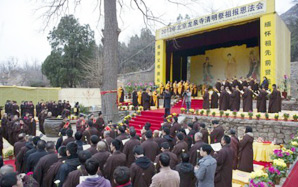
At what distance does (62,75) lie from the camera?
87.6 feet

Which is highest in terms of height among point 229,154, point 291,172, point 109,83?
point 109,83

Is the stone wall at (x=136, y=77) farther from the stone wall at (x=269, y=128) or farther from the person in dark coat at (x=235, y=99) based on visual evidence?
the stone wall at (x=269, y=128)

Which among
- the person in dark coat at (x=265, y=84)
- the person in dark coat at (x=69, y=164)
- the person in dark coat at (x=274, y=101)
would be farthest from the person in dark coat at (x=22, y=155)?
the person in dark coat at (x=265, y=84)

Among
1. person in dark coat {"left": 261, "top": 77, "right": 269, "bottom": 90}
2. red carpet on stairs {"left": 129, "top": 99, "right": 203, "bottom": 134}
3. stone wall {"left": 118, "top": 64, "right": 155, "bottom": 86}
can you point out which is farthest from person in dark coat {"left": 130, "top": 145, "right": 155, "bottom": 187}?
stone wall {"left": 118, "top": 64, "right": 155, "bottom": 86}

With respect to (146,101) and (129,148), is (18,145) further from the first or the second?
(146,101)

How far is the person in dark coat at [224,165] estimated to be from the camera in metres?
4.77

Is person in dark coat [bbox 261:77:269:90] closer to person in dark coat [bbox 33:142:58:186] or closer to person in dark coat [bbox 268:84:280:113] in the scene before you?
person in dark coat [bbox 268:84:280:113]

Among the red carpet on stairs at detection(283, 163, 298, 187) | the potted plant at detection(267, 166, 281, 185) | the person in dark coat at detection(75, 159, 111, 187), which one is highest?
the person in dark coat at detection(75, 159, 111, 187)

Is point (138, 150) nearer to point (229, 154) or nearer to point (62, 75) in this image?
point (229, 154)

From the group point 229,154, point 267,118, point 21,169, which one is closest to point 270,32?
point 267,118

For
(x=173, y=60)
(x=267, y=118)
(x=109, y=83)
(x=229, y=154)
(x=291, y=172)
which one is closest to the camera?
(x=229, y=154)

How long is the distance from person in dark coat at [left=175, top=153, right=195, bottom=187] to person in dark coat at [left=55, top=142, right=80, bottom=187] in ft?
5.50

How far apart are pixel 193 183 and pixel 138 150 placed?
117 centimetres

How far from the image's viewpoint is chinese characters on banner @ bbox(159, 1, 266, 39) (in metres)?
14.8
